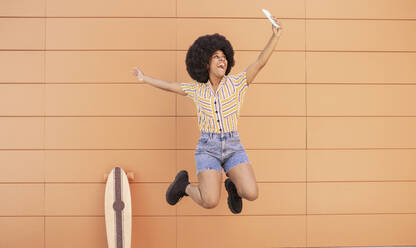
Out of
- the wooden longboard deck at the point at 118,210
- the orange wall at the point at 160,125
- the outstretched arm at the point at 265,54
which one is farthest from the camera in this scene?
the orange wall at the point at 160,125

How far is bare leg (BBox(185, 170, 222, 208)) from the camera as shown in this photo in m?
2.55

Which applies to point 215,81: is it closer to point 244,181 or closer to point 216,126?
point 216,126

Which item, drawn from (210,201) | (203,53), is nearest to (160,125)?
(203,53)

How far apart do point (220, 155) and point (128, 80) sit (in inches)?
44.5

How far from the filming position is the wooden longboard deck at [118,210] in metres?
3.04

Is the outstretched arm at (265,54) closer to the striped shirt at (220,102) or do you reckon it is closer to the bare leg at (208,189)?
the striped shirt at (220,102)

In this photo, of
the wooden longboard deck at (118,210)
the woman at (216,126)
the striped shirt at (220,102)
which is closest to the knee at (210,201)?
the woman at (216,126)

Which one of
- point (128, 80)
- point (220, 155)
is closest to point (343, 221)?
point (220, 155)

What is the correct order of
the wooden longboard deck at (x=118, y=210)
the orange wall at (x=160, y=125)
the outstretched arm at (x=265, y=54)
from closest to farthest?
1. the outstretched arm at (x=265, y=54)
2. the wooden longboard deck at (x=118, y=210)
3. the orange wall at (x=160, y=125)

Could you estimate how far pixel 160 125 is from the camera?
325cm

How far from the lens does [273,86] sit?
3283 mm

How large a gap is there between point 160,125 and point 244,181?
39.6 inches

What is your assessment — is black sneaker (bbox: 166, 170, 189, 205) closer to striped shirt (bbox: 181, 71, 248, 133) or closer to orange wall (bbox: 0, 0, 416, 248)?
striped shirt (bbox: 181, 71, 248, 133)

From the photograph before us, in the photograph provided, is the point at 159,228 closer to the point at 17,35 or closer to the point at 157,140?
the point at 157,140
